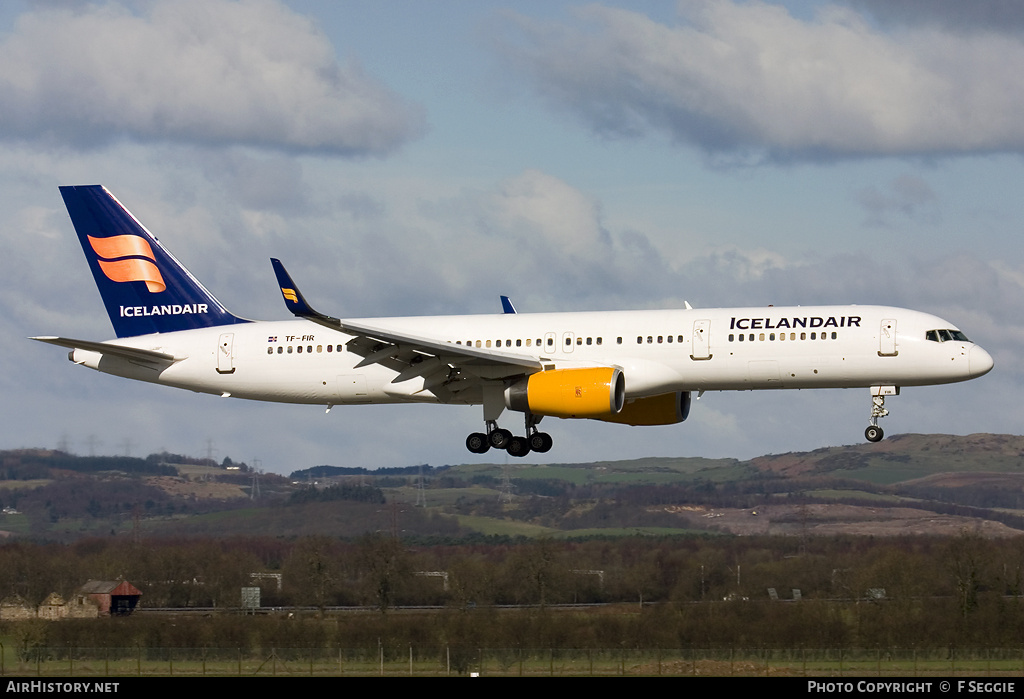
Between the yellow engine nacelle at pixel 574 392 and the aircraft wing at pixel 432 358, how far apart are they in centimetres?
75

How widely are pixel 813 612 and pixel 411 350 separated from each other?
843 inches

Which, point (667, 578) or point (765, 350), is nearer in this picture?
point (765, 350)

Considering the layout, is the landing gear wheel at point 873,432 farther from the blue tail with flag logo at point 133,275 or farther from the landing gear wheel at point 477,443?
the blue tail with flag logo at point 133,275

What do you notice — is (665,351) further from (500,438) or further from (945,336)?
(945,336)

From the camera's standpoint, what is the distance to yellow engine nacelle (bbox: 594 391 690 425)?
50.3 m

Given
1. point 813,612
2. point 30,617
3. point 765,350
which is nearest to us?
point 765,350

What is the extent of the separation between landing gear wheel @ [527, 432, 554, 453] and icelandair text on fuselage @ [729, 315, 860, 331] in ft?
23.6

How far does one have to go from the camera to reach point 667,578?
223ft

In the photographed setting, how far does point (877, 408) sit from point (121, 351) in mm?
24537

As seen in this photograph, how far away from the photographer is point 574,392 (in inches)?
1758

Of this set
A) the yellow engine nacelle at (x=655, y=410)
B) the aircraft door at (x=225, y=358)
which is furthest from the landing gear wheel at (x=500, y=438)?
the aircraft door at (x=225, y=358)
